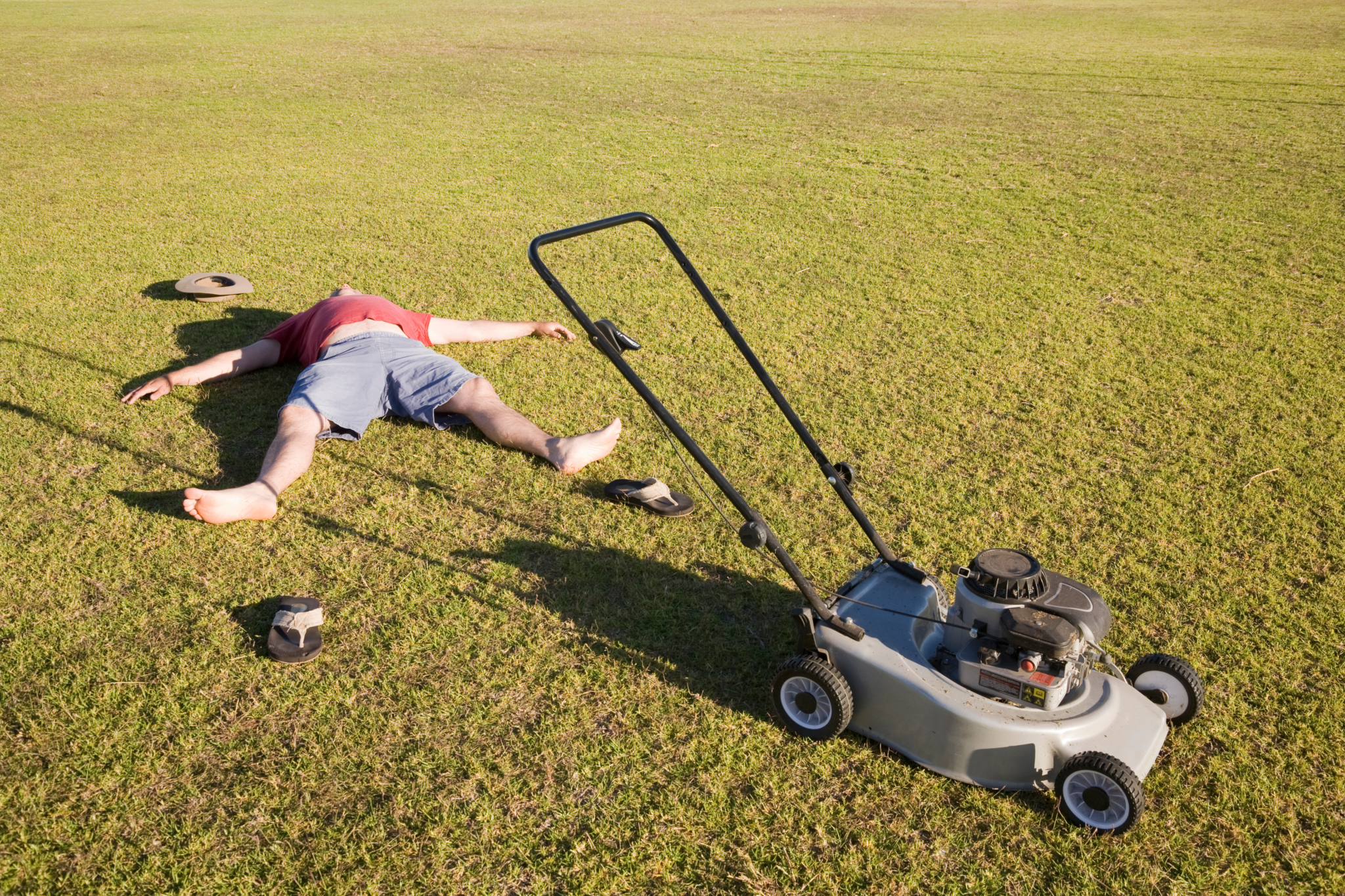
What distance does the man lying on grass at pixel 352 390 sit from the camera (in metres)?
4.11

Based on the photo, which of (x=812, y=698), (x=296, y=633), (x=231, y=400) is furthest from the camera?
(x=231, y=400)

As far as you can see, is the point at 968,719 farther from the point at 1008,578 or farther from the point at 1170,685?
A: the point at 1170,685

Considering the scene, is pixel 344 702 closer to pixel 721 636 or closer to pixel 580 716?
pixel 580 716

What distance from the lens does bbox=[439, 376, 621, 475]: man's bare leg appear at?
4.30 meters

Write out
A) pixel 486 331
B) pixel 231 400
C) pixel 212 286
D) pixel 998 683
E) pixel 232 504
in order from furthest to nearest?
pixel 212 286
pixel 486 331
pixel 231 400
pixel 232 504
pixel 998 683

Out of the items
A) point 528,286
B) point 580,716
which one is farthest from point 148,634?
point 528,286

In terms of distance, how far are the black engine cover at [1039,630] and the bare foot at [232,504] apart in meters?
2.84

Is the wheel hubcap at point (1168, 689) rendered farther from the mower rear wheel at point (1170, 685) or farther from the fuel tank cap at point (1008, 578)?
the fuel tank cap at point (1008, 578)

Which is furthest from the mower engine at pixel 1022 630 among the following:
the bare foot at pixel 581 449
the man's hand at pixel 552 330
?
the man's hand at pixel 552 330

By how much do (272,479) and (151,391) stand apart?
1.30m

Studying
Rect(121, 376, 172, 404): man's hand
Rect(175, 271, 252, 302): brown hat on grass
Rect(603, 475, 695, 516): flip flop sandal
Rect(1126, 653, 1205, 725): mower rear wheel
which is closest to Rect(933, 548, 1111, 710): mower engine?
Rect(1126, 653, 1205, 725): mower rear wheel

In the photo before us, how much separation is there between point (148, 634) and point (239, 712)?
58 cm

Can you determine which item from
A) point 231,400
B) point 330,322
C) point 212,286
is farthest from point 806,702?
point 212,286

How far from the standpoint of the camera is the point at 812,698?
2.89 meters
